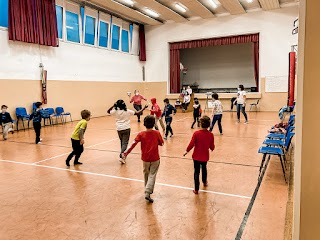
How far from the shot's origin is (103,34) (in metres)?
15.7

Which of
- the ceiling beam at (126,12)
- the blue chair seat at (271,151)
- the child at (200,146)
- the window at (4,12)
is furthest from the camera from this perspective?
the ceiling beam at (126,12)

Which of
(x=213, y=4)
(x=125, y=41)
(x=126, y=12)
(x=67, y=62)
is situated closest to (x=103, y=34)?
(x=126, y=12)

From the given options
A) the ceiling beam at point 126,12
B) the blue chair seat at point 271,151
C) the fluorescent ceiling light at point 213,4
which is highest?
the fluorescent ceiling light at point 213,4

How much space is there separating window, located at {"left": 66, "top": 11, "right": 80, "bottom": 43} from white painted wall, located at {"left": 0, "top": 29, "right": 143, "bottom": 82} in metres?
0.34

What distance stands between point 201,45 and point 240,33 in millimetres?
2465

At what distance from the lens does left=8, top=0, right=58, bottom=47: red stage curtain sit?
10.5m

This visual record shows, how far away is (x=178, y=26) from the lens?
1786 cm

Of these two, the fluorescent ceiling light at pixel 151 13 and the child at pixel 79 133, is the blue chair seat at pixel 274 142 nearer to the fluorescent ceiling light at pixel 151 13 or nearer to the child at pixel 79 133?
the child at pixel 79 133

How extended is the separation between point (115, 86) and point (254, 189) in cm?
1332

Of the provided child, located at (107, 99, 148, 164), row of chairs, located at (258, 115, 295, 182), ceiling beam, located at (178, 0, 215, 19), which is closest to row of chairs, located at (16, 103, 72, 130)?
child, located at (107, 99, 148, 164)

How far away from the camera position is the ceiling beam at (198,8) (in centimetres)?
1385

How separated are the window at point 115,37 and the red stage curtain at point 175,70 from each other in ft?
11.9

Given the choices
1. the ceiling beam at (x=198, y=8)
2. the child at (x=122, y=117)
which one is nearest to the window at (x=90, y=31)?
the ceiling beam at (x=198, y=8)

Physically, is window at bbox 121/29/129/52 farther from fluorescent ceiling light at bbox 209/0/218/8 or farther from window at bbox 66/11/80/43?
fluorescent ceiling light at bbox 209/0/218/8
